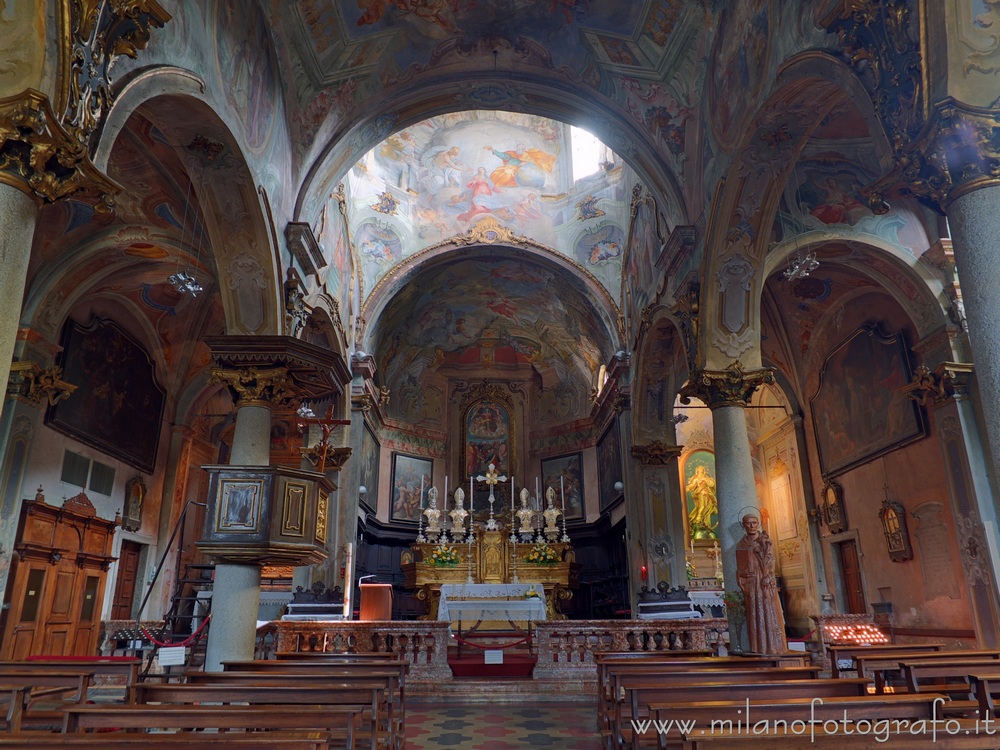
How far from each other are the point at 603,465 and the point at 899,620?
29.4ft

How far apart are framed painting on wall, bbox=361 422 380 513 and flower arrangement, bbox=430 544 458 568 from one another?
2159mm

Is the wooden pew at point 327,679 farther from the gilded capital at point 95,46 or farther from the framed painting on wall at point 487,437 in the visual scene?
the framed painting on wall at point 487,437

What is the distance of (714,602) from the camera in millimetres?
16141

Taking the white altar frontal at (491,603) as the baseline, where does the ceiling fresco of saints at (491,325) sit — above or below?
above

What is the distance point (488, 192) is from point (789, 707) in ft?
56.5

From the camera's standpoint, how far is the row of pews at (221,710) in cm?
318

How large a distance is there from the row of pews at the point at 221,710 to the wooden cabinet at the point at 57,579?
22.0 feet

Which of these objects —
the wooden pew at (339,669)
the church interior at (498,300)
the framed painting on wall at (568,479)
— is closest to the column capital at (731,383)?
the church interior at (498,300)

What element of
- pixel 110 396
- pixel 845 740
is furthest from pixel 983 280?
pixel 110 396

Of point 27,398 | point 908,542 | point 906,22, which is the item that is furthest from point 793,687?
point 27,398

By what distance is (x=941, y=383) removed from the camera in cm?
1141

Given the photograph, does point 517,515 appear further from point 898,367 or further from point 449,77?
point 449,77

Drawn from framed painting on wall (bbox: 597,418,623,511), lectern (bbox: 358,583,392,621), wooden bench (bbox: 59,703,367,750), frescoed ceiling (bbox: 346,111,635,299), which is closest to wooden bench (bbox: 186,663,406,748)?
wooden bench (bbox: 59,703,367,750)

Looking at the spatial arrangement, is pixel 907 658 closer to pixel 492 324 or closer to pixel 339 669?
pixel 339 669
